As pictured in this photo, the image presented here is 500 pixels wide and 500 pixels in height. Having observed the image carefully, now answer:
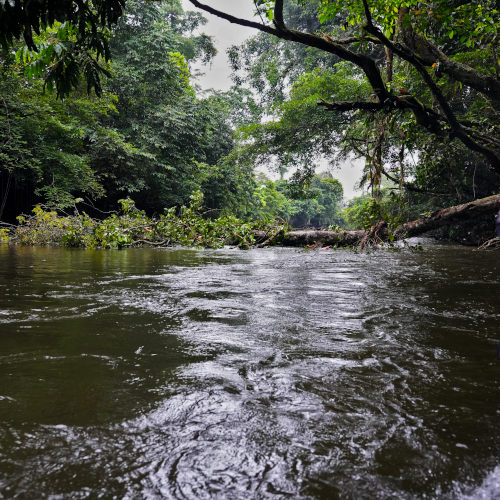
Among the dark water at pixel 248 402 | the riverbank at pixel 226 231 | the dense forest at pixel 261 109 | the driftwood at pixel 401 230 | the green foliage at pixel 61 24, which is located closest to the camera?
the dark water at pixel 248 402

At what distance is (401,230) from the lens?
667cm

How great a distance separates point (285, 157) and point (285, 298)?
10.7 m

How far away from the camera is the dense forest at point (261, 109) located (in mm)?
4223

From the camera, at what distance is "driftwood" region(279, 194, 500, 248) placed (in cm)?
576

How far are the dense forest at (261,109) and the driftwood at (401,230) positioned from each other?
0.27 m

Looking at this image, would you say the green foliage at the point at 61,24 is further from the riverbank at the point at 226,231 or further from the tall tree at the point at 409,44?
the riverbank at the point at 226,231

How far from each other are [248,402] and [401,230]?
624cm

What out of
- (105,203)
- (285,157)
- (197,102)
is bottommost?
(105,203)

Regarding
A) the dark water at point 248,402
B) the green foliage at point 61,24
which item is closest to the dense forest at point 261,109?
the green foliage at point 61,24

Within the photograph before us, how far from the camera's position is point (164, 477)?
30.5 inches

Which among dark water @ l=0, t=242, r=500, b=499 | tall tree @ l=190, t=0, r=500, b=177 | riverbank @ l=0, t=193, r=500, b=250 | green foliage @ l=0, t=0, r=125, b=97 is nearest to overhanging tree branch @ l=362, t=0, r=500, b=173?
tall tree @ l=190, t=0, r=500, b=177

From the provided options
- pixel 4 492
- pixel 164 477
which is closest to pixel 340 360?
pixel 164 477

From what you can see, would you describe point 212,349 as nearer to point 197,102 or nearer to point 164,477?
point 164,477

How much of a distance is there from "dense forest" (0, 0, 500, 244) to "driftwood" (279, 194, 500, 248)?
0.88ft
